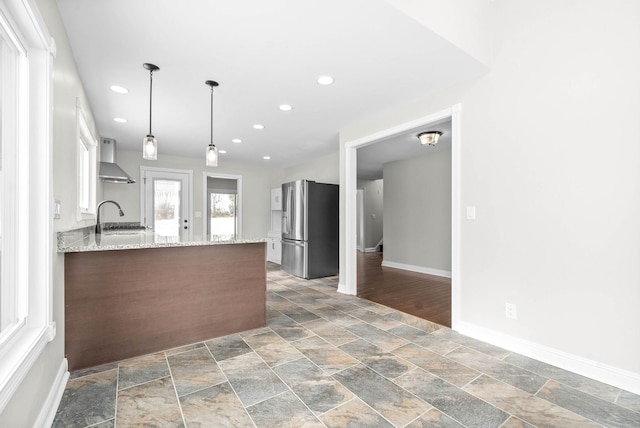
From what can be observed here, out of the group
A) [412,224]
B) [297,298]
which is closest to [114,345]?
[297,298]

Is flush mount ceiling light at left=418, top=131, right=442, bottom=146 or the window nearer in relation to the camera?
the window

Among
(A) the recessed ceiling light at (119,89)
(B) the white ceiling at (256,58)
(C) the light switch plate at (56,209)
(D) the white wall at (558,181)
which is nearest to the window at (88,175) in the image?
(B) the white ceiling at (256,58)

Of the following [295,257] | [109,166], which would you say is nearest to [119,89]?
[109,166]

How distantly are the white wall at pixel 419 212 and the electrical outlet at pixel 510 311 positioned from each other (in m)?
3.08

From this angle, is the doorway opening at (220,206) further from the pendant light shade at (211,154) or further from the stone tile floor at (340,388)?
the stone tile floor at (340,388)

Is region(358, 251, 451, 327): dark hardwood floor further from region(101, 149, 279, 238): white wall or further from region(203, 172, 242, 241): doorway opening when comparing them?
region(203, 172, 242, 241): doorway opening

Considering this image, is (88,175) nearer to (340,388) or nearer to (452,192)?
(340,388)

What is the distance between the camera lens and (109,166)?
444 centimetres

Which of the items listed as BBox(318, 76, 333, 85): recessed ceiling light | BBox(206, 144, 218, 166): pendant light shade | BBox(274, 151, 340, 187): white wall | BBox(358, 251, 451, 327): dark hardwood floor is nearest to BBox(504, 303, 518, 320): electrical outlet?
BBox(358, 251, 451, 327): dark hardwood floor

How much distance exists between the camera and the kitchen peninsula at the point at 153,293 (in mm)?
2096

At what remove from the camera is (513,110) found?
2463 mm

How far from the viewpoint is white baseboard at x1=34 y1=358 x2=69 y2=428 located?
59.2 inches

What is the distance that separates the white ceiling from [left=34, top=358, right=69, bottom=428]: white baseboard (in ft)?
7.27

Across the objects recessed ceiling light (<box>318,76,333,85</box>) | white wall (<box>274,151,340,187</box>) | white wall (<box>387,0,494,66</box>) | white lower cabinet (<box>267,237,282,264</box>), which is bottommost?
white lower cabinet (<box>267,237,282,264</box>)
